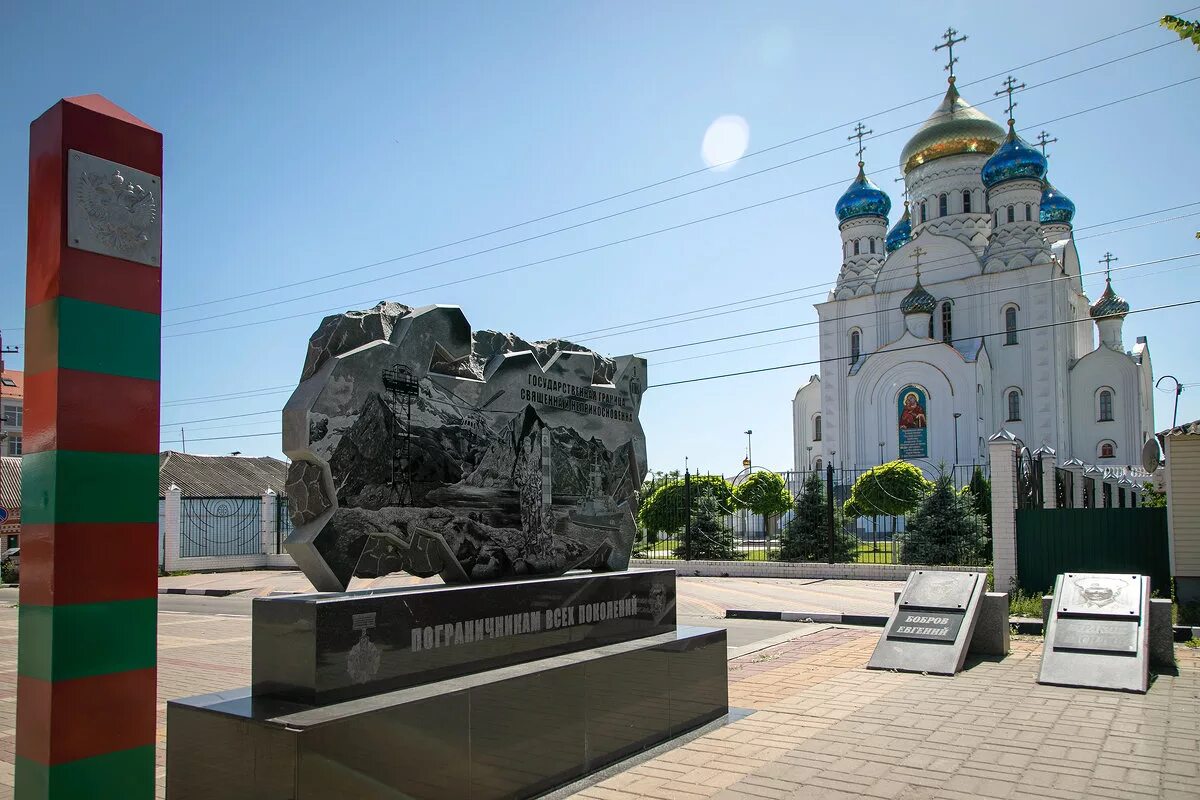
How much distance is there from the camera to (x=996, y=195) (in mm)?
44156

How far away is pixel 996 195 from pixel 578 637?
1754 inches

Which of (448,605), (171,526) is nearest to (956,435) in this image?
(171,526)

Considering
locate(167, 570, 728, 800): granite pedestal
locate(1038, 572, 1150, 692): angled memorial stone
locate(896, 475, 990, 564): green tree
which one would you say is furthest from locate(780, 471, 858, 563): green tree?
locate(167, 570, 728, 800): granite pedestal

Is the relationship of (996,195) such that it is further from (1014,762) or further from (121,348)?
(121,348)

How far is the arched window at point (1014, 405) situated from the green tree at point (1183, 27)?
134 feet

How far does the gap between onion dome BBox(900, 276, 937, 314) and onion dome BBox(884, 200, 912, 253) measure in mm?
8568

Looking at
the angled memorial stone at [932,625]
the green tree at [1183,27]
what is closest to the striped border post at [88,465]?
the green tree at [1183,27]

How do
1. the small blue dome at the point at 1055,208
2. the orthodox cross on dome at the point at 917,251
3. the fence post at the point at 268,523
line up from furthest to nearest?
the small blue dome at the point at 1055,208, the orthodox cross on dome at the point at 917,251, the fence post at the point at 268,523

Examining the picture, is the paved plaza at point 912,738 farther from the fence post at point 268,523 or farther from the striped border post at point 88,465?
the fence post at point 268,523

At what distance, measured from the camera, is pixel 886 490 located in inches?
1180

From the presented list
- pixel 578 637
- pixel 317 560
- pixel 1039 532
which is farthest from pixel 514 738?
pixel 1039 532

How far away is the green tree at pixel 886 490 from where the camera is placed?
30.0 metres

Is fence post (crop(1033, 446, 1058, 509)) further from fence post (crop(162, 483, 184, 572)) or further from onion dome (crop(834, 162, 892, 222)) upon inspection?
onion dome (crop(834, 162, 892, 222))

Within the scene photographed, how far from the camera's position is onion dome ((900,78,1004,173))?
47156 mm
